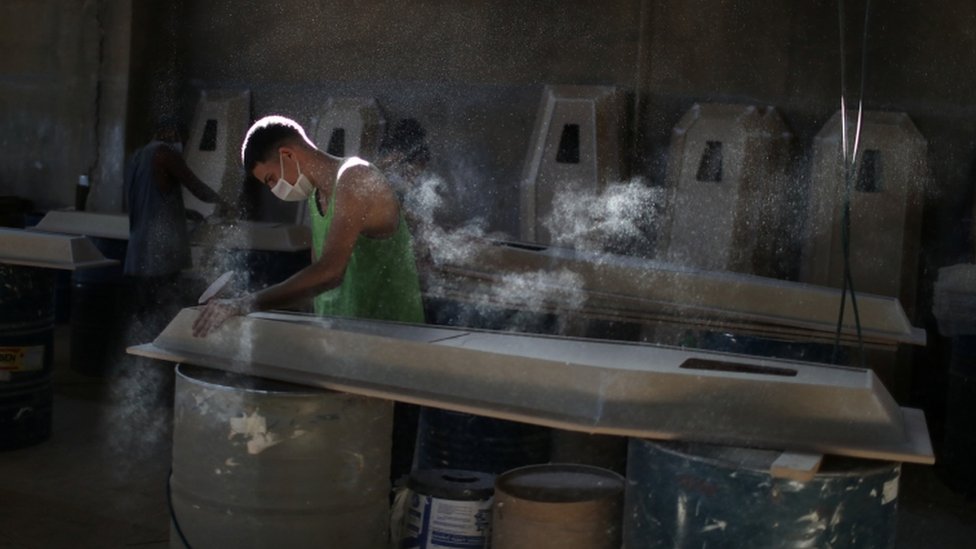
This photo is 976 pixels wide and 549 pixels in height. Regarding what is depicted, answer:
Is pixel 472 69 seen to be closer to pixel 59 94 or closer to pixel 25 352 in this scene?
pixel 25 352

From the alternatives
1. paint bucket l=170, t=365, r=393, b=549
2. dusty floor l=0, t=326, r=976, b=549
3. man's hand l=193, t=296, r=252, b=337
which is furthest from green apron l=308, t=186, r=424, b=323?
dusty floor l=0, t=326, r=976, b=549

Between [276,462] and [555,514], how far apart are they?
2.41ft

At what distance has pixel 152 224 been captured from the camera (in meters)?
5.97

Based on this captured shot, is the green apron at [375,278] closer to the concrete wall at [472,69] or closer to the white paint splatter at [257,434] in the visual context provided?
the white paint splatter at [257,434]

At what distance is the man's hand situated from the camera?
3.32 m

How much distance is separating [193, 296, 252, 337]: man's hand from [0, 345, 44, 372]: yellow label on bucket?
1.97 m

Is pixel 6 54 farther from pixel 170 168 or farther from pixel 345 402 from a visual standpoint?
pixel 345 402

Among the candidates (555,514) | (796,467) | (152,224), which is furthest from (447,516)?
(152,224)

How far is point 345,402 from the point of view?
3104 millimetres

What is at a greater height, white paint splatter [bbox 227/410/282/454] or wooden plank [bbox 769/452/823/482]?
wooden plank [bbox 769/452/823/482]

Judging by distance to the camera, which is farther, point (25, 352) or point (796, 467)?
point (25, 352)

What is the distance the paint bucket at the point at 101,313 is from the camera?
6434 millimetres

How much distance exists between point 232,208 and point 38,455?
2.66 m

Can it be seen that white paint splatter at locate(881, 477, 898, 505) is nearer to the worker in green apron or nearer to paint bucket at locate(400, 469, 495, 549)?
paint bucket at locate(400, 469, 495, 549)
